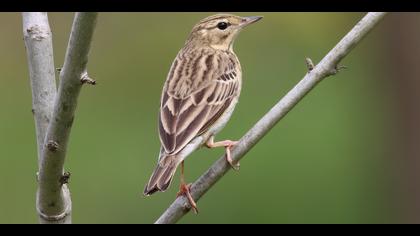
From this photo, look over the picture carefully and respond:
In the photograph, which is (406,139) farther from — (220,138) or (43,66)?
(43,66)

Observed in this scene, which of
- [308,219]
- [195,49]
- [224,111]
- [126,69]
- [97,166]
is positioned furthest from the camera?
[126,69]

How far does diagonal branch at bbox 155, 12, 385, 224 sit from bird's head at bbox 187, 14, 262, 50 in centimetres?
222

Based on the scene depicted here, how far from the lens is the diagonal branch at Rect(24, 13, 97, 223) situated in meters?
3.65

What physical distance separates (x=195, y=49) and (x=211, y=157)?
3869mm

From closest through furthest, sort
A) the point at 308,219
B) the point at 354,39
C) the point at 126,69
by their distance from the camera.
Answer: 1. the point at 354,39
2. the point at 308,219
3. the point at 126,69

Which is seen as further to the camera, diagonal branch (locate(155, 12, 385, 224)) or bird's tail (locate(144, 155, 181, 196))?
bird's tail (locate(144, 155, 181, 196))

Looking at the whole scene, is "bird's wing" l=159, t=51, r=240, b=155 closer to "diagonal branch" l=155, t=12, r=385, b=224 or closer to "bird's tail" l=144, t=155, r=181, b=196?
"bird's tail" l=144, t=155, r=181, b=196

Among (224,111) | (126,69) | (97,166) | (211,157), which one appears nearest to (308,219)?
(211,157)

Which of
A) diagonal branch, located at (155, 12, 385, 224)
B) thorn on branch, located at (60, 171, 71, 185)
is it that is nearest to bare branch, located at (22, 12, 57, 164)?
thorn on branch, located at (60, 171, 71, 185)

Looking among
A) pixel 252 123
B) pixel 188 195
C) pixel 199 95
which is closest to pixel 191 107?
pixel 199 95

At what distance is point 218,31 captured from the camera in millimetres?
6621

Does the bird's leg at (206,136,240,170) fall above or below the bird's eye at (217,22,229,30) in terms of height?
below

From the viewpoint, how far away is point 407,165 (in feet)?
33.5

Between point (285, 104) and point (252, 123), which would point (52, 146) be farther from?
point (252, 123)
